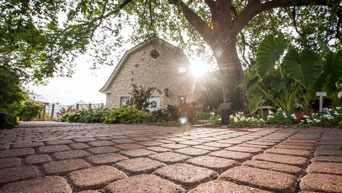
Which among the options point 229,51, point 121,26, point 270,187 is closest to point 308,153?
point 270,187

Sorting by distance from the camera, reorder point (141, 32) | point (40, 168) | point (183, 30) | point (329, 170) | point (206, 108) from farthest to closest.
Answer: point (206, 108), point (183, 30), point (141, 32), point (40, 168), point (329, 170)

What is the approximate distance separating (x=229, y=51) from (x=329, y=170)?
6.00 metres

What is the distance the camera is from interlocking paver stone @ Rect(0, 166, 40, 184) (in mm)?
951

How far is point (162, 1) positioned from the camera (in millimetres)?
7762

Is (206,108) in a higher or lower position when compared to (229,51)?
lower

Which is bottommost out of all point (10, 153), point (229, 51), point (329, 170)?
point (10, 153)

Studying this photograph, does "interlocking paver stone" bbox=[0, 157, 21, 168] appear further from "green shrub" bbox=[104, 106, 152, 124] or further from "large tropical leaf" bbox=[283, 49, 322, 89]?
"green shrub" bbox=[104, 106, 152, 124]

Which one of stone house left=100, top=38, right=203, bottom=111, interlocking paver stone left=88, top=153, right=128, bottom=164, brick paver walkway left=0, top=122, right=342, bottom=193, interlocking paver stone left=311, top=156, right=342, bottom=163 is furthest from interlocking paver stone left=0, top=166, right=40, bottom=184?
stone house left=100, top=38, right=203, bottom=111

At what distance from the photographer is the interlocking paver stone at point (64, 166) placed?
1.07m

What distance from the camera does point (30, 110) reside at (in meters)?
11.0

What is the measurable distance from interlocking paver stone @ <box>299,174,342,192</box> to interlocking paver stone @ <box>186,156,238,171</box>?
41 cm

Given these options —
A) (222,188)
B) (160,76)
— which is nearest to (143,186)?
(222,188)

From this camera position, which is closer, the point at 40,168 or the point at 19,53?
the point at 40,168

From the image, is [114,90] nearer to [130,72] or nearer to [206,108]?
[130,72]
